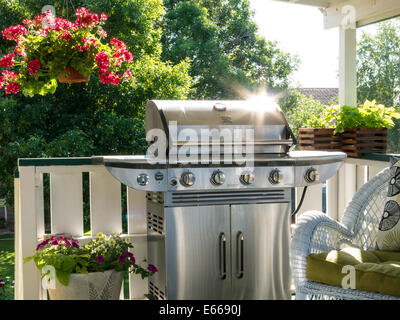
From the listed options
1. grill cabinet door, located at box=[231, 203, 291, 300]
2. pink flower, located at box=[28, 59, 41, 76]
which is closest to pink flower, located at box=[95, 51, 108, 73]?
pink flower, located at box=[28, 59, 41, 76]

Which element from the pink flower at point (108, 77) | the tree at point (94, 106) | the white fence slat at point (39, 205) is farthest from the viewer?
the tree at point (94, 106)

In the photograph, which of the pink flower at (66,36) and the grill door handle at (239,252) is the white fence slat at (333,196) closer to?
the grill door handle at (239,252)

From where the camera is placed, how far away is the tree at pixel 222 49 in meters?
11.4

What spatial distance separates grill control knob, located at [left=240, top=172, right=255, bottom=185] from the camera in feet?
7.96

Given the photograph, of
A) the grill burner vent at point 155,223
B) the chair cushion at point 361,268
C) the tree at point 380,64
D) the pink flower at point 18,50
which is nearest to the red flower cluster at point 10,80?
the pink flower at point 18,50

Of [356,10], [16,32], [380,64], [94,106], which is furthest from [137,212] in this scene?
[94,106]

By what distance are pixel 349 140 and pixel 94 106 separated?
6.23 meters

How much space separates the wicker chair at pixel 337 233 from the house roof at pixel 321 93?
A: 38.5ft

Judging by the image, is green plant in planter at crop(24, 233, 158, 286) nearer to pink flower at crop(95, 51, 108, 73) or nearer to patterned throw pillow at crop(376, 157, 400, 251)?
pink flower at crop(95, 51, 108, 73)

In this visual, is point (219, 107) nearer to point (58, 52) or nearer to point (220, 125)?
point (220, 125)

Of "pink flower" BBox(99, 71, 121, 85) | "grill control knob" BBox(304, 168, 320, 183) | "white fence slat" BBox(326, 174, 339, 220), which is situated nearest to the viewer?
"grill control knob" BBox(304, 168, 320, 183)

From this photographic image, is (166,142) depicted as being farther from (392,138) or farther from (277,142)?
(392,138)

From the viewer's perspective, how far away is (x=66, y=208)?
2.79 metres

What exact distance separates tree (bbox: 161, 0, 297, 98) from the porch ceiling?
6.85m
